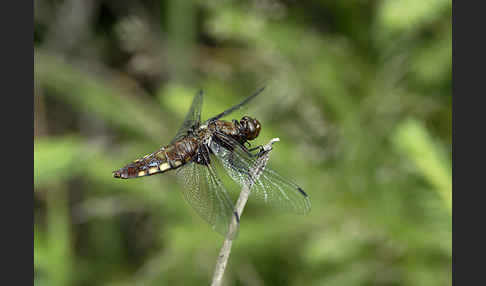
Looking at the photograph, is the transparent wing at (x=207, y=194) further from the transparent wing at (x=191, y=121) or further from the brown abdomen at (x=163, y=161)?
the transparent wing at (x=191, y=121)

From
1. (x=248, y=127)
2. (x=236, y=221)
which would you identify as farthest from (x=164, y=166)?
(x=236, y=221)

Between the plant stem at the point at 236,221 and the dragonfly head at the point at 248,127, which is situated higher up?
the dragonfly head at the point at 248,127

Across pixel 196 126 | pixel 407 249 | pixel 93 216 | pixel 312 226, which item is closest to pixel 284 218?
pixel 312 226

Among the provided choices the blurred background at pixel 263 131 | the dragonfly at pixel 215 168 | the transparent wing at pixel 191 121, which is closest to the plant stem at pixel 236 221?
the dragonfly at pixel 215 168

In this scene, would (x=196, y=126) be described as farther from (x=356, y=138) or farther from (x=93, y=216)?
(x=93, y=216)

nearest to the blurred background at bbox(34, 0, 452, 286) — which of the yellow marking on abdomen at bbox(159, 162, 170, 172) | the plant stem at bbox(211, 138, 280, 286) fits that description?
the yellow marking on abdomen at bbox(159, 162, 170, 172)

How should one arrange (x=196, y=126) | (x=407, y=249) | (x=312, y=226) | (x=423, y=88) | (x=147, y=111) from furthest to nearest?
(x=147, y=111)
(x=423, y=88)
(x=312, y=226)
(x=407, y=249)
(x=196, y=126)
